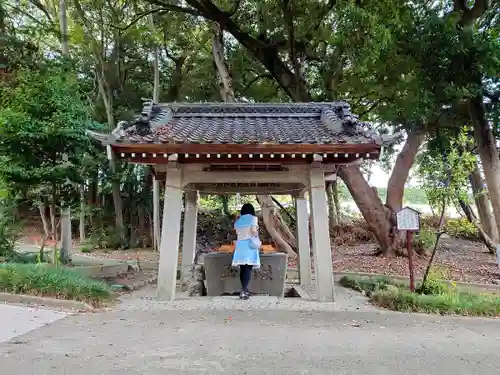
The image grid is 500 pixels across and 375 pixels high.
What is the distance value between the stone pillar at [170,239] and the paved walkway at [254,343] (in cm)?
74

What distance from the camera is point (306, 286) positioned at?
923 cm

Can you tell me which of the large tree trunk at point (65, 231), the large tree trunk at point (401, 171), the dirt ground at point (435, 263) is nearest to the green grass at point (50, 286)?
the large tree trunk at point (65, 231)

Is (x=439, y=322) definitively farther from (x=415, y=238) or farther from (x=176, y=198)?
(x=415, y=238)

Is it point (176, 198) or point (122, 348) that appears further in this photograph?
point (176, 198)

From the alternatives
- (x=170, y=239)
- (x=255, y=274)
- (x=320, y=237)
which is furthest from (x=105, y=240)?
(x=320, y=237)

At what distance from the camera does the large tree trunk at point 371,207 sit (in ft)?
42.4

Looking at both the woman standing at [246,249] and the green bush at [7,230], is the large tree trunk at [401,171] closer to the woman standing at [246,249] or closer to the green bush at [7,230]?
the woman standing at [246,249]

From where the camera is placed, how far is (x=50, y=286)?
20.5 feet

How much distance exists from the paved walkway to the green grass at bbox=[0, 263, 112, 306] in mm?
689

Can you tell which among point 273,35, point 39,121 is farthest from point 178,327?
point 273,35

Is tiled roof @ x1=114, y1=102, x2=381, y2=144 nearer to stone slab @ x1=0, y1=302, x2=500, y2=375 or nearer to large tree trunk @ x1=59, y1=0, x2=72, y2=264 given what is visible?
stone slab @ x1=0, y1=302, x2=500, y2=375

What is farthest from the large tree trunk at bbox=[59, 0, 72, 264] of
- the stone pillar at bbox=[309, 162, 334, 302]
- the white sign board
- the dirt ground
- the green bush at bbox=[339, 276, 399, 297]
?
the white sign board

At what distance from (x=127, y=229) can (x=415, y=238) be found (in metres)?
12.5

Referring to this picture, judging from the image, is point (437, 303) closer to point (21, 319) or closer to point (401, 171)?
point (21, 319)
